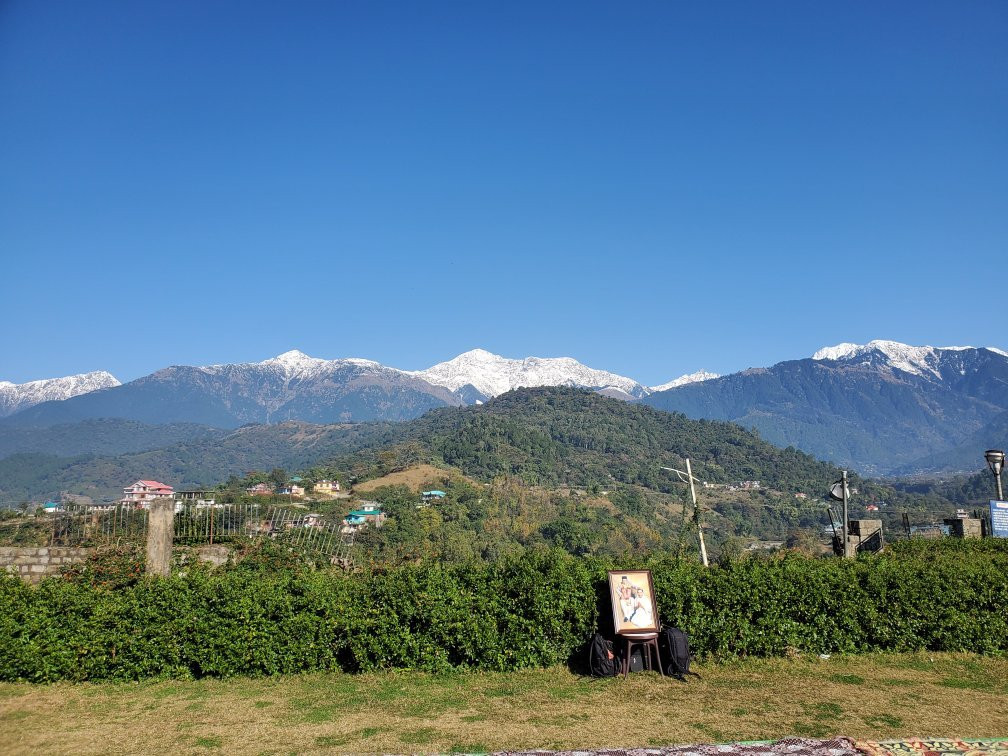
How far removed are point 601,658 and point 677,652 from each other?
98 cm

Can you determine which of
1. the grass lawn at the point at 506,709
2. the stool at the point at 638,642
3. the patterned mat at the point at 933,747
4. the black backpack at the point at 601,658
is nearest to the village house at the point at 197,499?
the grass lawn at the point at 506,709

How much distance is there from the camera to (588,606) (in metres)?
9.65

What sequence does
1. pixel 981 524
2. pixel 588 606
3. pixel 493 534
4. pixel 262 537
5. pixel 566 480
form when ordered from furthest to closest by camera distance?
1. pixel 566 480
2. pixel 493 534
3. pixel 981 524
4. pixel 262 537
5. pixel 588 606

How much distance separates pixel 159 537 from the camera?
11953mm

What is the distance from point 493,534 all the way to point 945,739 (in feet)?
245

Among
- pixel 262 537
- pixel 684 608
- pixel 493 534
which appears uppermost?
pixel 262 537

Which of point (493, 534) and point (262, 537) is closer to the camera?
point (262, 537)

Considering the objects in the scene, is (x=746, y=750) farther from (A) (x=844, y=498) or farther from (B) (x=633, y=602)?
(A) (x=844, y=498)

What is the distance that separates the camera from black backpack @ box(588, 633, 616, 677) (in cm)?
913

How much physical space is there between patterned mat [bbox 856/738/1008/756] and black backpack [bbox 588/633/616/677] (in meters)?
3.04

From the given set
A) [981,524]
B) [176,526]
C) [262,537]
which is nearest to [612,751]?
[262,537]

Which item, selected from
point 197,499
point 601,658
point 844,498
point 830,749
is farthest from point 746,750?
point 197,499

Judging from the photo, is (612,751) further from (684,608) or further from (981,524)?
(981,524)

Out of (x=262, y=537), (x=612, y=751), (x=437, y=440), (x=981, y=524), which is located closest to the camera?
(x=612, y=751)
